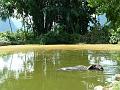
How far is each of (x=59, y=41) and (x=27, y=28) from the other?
28.0 ft

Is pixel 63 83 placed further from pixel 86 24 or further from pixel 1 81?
pixel 86 24

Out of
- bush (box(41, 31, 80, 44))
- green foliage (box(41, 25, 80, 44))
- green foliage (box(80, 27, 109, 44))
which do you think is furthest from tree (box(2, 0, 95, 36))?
green foliage (box(80, 27, 109, 44))

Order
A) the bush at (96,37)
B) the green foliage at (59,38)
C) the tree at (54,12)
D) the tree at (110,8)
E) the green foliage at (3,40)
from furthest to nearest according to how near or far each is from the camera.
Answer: the tree at (54,12)
the green foliage at (59,38)
the bush at (96,37)
the green foliage at (3,40)
the tree at (110,8)

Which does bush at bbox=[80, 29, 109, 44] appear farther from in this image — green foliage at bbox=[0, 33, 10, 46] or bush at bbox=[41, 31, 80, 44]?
green foliage at bbox=[0, 33, 10, 46]

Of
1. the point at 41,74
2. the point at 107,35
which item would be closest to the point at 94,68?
the point at 41,74

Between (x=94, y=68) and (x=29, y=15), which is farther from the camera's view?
(x=29, y=15)

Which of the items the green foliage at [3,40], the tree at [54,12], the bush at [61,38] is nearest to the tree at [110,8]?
the green foliage at [3,40]

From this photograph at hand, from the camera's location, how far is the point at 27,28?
50.9 m

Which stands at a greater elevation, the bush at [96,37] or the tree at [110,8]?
the tree at [110,8]

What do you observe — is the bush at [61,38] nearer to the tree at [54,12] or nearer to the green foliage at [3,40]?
the tree at [54,12]

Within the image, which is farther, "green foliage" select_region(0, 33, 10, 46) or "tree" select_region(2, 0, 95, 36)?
"tree" select_region(2, 0, 95, 36)

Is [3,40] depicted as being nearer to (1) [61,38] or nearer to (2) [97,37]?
(1) [61,38]

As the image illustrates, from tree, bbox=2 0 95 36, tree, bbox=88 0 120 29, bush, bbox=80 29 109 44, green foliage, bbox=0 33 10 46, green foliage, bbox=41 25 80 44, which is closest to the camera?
tree, bbox=88 0 120 29

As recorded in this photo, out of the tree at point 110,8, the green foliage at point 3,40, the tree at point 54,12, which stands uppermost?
the tree at point 54,12
